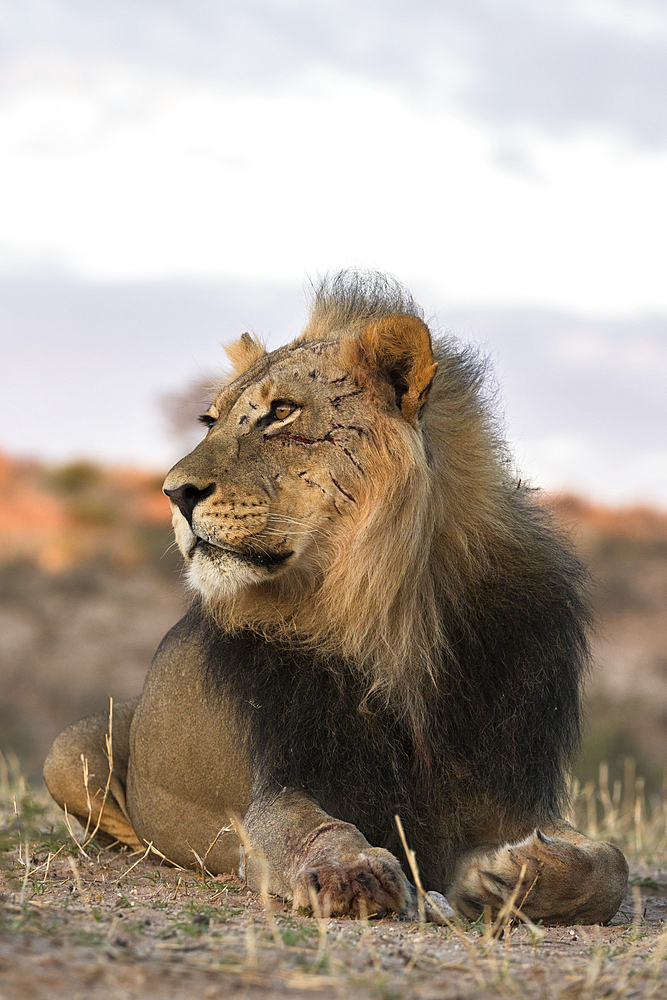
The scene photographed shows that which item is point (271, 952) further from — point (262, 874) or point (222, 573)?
point (222, 573)

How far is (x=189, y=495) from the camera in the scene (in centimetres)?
389

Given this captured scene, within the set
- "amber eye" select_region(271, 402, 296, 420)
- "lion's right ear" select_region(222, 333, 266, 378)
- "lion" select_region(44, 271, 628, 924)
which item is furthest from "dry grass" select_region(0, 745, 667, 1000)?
"lion's right ear" select_region(222, 333, 266, 378)

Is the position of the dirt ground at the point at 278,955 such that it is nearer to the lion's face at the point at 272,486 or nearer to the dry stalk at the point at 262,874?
the dry stalk at the point at 262,874

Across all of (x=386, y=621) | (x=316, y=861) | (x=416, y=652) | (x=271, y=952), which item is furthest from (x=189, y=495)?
(x=271, y=952)

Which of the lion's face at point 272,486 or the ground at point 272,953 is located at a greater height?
the lion's face at point 272,486

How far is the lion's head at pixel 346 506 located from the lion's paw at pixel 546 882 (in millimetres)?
757

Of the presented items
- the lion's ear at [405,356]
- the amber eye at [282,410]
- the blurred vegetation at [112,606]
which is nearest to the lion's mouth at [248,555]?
the amber eye at [282,410]

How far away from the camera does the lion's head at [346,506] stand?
3.91 metres

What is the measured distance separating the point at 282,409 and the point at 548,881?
1.93m

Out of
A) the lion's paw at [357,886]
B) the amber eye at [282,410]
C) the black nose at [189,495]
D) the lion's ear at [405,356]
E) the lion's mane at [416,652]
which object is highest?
the lion's ear at [405,356]

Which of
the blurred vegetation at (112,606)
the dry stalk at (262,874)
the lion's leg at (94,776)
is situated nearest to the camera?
the dry stalk at (262,874)

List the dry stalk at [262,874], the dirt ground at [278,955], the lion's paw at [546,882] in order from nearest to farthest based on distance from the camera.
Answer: the dirt ground at [278,955], the dry stalk at [262,874], the lion's paw at [546,882]

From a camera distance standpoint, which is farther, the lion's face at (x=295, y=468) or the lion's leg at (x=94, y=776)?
the lion's leg at (x=94, y=776)

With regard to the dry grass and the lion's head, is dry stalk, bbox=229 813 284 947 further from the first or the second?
the lion's head
